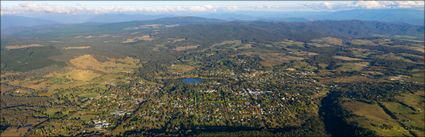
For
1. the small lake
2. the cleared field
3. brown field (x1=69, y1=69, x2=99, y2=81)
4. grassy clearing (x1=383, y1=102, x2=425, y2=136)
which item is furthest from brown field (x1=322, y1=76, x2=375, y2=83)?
brown field (x1=69, y1=69, x2=99, y2=81)

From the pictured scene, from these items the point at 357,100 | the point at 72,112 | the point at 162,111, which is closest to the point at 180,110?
the point at 162,111

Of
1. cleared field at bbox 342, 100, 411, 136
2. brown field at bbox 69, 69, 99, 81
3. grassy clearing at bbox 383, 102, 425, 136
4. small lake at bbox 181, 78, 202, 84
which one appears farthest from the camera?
brown field at bbox 69, 69, 99, 81

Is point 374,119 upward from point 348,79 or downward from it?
downward

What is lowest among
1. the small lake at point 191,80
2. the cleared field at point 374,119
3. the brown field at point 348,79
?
the cleared field at point 374,119

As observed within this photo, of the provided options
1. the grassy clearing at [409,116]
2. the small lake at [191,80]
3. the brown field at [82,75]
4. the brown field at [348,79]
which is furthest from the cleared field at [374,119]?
the brown field at [82,75]

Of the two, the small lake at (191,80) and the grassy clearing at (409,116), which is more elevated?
the small lake at (191,80)

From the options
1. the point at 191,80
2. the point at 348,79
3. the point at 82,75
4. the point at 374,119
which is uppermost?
the point at 82,75

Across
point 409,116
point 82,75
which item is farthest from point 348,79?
point 82,75

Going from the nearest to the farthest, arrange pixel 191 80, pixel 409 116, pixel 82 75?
pixel 409 116
pixel 191 80
pixel 82 75

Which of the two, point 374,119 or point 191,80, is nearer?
point 374,119

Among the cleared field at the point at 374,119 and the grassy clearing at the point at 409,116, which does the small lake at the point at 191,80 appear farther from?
the grassy clearing at the point at 409,116

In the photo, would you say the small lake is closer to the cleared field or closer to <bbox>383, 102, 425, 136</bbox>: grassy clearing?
the cleared field

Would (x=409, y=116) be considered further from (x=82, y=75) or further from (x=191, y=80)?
(x=82, y=75)
